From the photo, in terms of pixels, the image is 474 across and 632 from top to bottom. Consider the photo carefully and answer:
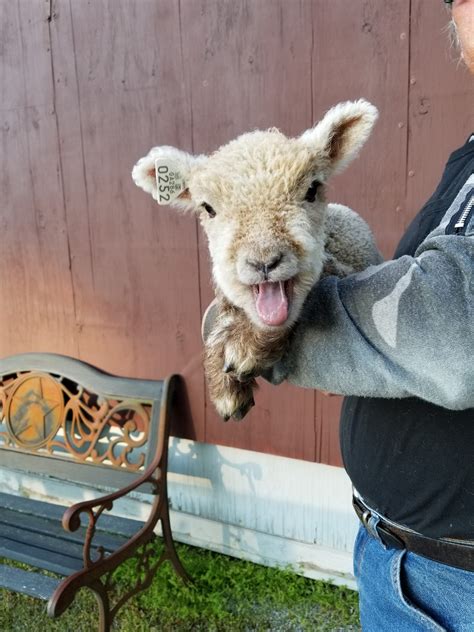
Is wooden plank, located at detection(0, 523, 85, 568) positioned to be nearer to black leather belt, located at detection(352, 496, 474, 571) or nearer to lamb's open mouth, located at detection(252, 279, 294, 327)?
black leather belt, located at detection(352, 496, 474, 571)

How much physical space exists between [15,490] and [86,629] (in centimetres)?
134

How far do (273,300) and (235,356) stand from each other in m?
0.13

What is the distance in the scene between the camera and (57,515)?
2641mm

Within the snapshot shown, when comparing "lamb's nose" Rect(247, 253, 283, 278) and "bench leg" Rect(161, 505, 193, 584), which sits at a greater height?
"lamb's nose" Rect(247, 253, 283, 278)

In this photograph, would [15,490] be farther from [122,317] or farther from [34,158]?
[34,158]

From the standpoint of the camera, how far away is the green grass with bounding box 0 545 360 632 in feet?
8.00

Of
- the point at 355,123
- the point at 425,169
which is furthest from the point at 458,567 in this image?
the point at 425,169

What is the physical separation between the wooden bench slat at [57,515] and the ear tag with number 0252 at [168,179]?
1972 mm

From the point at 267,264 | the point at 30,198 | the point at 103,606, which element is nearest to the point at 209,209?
the point at 267,264

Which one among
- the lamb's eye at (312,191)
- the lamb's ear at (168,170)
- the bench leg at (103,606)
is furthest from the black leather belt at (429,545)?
the bench leg at (103,606)

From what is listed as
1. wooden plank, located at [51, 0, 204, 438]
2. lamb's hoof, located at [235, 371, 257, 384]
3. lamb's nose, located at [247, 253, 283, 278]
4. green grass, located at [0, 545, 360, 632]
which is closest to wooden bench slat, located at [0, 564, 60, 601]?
green grass, located at [0, 545, 360, 632]

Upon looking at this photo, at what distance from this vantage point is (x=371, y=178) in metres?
2.09

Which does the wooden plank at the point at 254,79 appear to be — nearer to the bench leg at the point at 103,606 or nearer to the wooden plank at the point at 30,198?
the wooden plank at the point at 30,198

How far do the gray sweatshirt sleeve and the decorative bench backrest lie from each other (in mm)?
1830
